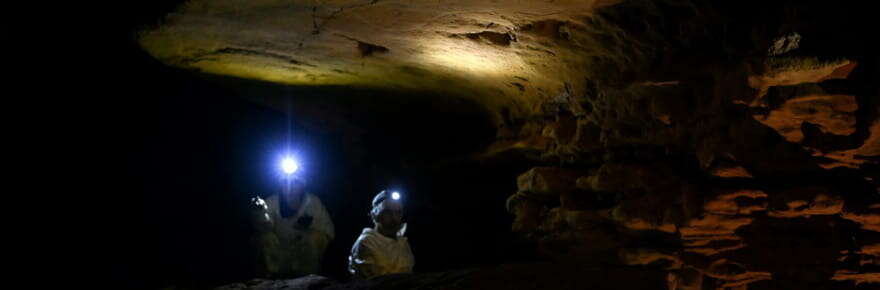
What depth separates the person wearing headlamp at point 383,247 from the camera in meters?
5.94

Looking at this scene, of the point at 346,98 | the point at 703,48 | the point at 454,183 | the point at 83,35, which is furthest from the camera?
the point at 454,183

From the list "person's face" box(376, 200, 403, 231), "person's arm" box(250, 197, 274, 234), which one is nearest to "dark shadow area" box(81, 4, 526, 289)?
"person's arm" box(250, 197, 274, 234)

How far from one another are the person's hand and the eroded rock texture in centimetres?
285

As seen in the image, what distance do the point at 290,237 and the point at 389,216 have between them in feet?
5.80

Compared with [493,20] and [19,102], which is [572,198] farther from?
[19,102]

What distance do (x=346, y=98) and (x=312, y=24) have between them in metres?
2.71

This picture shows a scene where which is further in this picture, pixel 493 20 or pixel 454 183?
pixel 454 183

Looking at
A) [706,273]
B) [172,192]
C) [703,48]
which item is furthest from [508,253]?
[172,192]

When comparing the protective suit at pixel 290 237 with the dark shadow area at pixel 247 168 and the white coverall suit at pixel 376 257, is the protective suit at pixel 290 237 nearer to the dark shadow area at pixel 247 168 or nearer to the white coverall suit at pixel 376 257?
the dark shadow area at pixel 247 168

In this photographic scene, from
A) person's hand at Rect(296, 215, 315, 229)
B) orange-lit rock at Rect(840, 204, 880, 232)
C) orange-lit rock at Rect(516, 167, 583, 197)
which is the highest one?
orange-lit rock at Rect(516, 167, 583, 197)

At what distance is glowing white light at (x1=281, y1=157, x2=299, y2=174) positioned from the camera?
786 centimetres

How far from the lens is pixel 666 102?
3662 millimetres

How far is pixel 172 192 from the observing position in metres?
9.16

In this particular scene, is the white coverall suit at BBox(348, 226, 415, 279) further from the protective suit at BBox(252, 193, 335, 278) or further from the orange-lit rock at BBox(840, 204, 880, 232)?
the orange-lit rock at BBox(840, 204, 880, 232)
